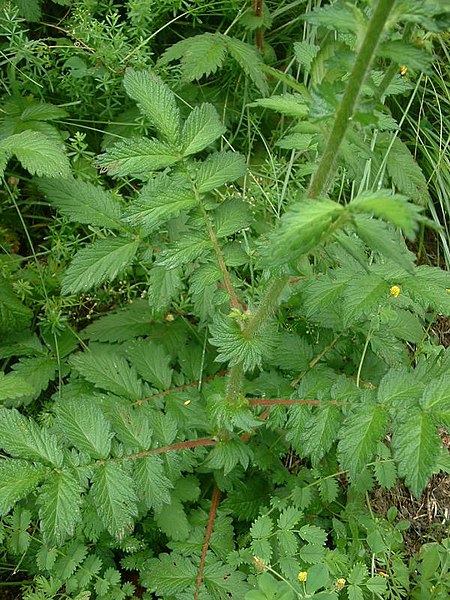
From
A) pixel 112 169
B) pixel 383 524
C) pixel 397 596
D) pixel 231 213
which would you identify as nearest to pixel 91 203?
pixel 112 169

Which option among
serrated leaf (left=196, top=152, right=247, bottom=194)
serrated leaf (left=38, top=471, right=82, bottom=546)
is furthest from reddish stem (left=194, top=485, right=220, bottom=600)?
serrated leaf (left=196, top=152, right=247, bottom=194)

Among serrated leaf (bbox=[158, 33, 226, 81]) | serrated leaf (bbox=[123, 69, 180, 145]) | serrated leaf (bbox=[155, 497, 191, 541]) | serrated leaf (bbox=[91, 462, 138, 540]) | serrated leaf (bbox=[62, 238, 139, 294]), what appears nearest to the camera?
serrated leaf (bbox=[91, 462, 138, 540])

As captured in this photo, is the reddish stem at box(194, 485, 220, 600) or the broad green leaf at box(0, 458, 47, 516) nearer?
the broad green leaf at box(0, 458, 47, 516)

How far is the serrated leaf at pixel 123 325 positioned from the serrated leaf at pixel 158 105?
734 mm

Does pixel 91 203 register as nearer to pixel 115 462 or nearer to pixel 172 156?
pixel 172 156

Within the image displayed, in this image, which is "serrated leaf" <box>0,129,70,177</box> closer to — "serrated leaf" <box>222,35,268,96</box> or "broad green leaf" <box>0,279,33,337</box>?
"broad green leaf" <box>0,279,33,337</box>

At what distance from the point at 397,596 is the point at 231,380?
87 cm

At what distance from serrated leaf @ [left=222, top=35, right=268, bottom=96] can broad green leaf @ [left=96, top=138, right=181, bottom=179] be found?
0.83 m

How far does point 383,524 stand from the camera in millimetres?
2141

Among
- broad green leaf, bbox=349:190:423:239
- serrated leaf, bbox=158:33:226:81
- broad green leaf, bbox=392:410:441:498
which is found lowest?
broad green leaf, bbox=392:410:441:498

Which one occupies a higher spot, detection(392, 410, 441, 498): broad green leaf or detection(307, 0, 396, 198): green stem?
detection(307, 0, 396, 198): green stem

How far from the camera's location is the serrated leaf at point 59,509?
155 cm

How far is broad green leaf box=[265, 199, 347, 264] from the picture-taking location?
116cm

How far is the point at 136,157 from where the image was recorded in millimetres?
1667
